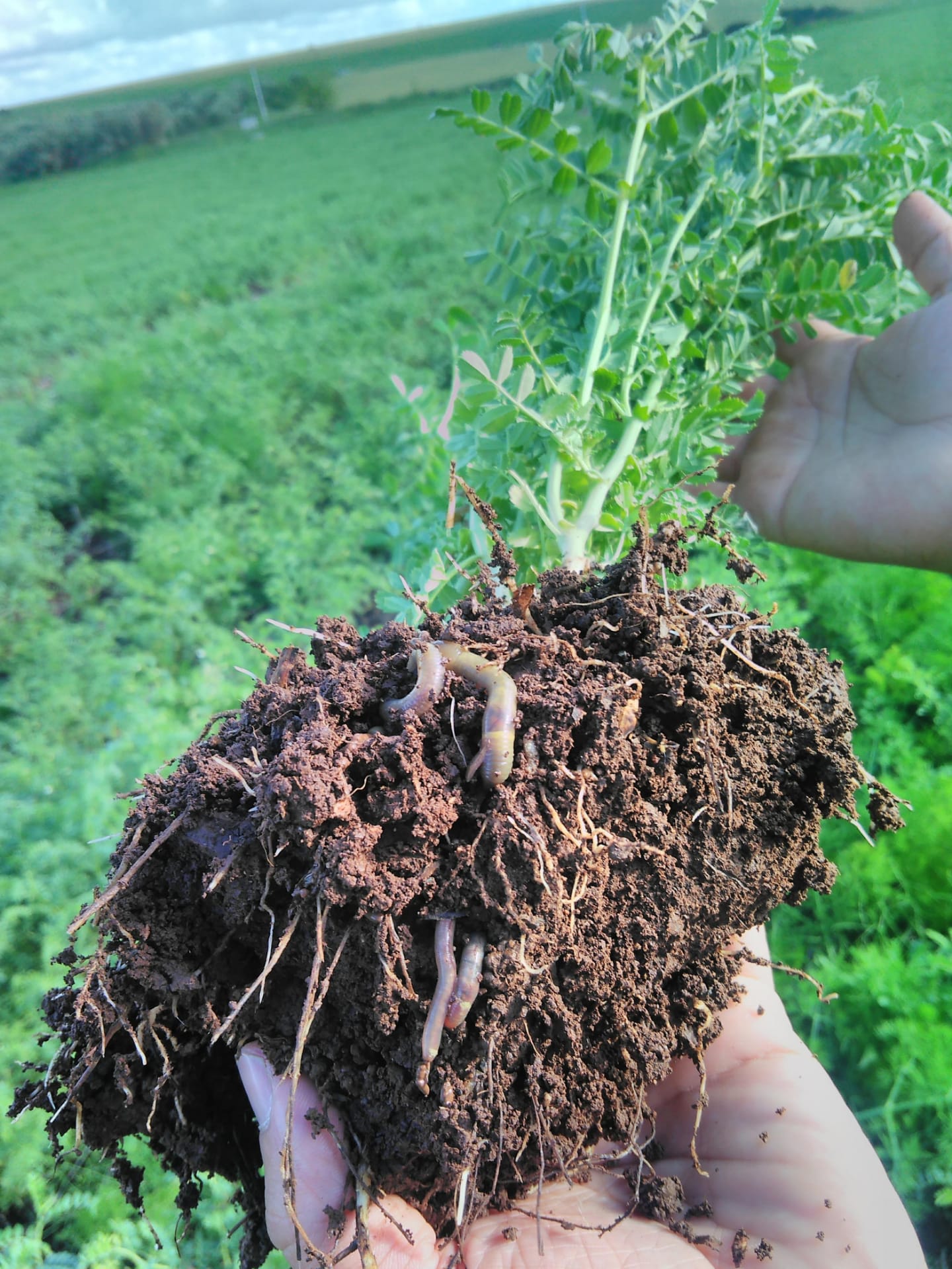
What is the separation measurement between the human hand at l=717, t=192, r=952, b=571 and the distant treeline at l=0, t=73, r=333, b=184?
44.5 feet

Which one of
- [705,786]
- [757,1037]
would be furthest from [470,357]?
[757,1037]

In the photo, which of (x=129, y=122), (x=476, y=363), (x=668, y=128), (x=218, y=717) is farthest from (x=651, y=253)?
(x=129, y=122)

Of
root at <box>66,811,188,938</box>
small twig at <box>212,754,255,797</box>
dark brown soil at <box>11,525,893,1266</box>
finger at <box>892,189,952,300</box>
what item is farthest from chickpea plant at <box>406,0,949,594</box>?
root at <box>66,811,188,938</box>

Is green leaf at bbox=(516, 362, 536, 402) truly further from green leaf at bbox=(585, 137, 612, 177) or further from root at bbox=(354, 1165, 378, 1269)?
root at bbox=(354, 1165, 378, 1269)

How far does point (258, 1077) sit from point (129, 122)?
722 inches

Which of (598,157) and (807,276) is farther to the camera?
(807,276)

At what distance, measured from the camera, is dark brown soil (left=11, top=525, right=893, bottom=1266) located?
139 cm

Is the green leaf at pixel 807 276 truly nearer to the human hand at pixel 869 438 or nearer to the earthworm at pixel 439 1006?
the human hand at pixel 869 438

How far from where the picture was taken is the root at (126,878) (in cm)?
143

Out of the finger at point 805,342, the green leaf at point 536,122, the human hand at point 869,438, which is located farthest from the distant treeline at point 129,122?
the green leaf at point 536,122

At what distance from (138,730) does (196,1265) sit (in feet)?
8.42

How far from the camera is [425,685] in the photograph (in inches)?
57.7

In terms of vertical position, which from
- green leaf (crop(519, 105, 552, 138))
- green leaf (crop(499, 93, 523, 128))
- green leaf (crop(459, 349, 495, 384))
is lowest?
green leaf (crop(459, 349, 495, 384))

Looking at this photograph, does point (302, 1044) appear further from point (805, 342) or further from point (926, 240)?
point (805, 342)
